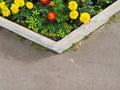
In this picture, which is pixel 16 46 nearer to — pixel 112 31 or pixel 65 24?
pixel 65 24

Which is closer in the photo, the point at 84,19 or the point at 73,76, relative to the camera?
the point at 73,76

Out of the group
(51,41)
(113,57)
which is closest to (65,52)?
(51,41)

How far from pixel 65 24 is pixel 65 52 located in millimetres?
413

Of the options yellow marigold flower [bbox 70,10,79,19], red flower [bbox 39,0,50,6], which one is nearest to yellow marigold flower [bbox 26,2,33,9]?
red flower [bbox 39,0,50,6]

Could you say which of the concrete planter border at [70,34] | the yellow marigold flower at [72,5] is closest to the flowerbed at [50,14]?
the yellow marigold flower at [72,5]

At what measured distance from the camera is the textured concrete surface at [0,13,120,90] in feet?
15.8

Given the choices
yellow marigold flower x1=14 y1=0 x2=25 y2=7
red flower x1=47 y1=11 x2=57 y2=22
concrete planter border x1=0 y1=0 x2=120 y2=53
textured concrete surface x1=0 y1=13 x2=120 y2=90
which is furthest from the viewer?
yellow marigold flower x1=14 y1=0 x2=25 y2=7

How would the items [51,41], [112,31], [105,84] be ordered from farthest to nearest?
[112,31]
[51,41]
[105,84]

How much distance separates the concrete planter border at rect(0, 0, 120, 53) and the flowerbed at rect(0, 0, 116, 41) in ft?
0.33

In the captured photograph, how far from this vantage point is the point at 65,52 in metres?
5.20

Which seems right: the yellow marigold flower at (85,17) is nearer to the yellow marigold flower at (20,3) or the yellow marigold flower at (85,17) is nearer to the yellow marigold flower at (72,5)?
the yellow marigold flower at (72,5)

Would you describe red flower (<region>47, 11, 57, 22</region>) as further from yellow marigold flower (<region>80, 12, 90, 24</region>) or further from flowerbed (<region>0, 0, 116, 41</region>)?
yellow marigold flower (<region>80, 12, 90, 24</region>)

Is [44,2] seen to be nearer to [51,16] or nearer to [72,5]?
[51,16]

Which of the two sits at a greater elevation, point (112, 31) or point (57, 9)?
point (57, 9)
